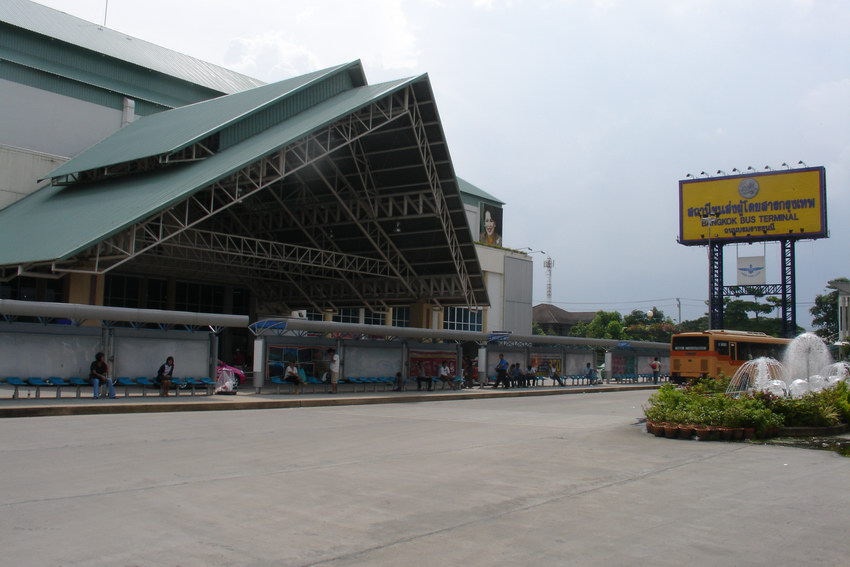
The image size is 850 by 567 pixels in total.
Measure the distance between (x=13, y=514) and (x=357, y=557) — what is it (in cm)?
364

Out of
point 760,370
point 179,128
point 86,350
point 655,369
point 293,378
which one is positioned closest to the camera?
point 86,350

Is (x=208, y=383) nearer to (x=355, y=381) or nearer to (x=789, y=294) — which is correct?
(x=355, y=381)

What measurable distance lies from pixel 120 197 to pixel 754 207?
174 feet

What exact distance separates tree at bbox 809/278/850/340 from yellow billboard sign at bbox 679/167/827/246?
2271cm

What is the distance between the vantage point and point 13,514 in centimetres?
769

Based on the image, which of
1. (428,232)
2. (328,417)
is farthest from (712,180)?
(328,417)

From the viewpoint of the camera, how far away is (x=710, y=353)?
41.0m

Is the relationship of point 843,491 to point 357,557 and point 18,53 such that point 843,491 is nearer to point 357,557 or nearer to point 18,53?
point 357,557

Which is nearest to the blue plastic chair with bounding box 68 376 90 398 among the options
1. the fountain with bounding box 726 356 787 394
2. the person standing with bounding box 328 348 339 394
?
the person standing with bounding box 328 348 339 394

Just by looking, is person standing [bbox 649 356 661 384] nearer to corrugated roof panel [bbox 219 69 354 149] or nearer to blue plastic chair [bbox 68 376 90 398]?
corrugated roof panel [bbox 219 69 354 149]

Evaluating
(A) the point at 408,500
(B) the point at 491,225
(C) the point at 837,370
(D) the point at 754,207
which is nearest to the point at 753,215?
(D) the point at 754,207

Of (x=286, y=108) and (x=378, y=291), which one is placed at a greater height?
(x=286, y=108)

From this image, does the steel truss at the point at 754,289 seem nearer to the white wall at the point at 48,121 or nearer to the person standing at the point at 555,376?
the person standing at the point at 555,376

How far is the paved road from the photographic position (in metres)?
6.77
